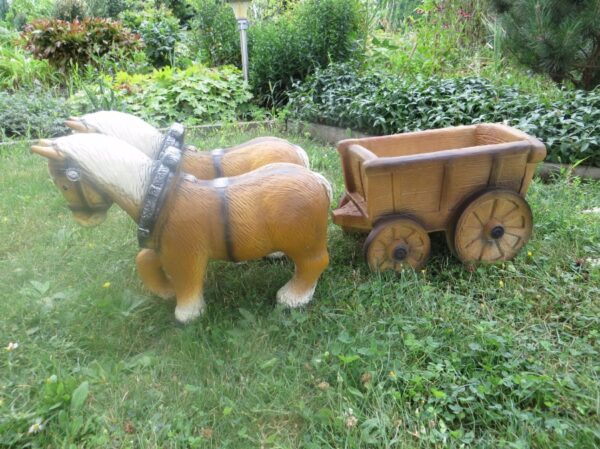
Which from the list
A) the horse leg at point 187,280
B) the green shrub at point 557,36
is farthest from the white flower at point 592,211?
the horse leg at point 187,280

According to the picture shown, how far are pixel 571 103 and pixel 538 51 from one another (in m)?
0.72

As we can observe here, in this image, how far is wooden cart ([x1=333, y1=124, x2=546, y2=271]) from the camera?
95.8 inches

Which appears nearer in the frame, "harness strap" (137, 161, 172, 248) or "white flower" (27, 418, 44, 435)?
"white flower" (27, 418, 44, 435)

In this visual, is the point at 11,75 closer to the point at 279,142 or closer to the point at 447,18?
the point at 279,142

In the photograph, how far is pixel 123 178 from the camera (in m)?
1.92

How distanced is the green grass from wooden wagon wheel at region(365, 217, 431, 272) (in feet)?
0.28

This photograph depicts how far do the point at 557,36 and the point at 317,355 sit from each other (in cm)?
395

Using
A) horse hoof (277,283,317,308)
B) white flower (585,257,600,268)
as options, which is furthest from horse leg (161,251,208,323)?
white flower (585,257,600,268)

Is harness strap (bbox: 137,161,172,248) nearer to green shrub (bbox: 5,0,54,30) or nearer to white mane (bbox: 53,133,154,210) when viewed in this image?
white mane (bbox: 53,133,154,210)

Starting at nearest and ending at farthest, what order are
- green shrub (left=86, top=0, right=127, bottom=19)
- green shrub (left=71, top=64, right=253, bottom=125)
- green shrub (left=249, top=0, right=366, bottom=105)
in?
1. green shrub (left=71, top=64, right=253, bottom=125)
2. green shrub (left=249, top=0, right=366, bottom=105)
3. green shrub (left=86, top=0, right=127, bottom=19)

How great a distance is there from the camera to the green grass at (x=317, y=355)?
1699 millimetres

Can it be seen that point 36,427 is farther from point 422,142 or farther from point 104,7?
point 104,7

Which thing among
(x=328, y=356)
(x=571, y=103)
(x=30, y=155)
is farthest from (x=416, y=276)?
(x=30, y=155)

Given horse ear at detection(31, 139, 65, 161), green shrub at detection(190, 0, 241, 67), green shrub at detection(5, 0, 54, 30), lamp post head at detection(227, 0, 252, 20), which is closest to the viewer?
horse ear at detection(31, 139, 65, 161)
